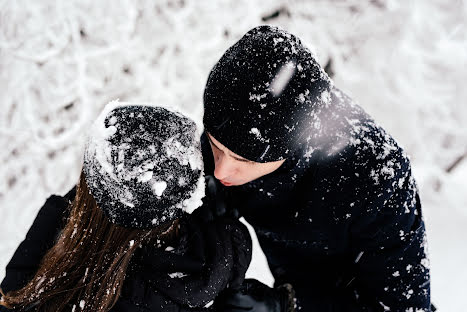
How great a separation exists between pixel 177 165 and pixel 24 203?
2.57 meters

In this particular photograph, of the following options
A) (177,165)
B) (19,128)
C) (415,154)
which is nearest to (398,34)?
(415,154)

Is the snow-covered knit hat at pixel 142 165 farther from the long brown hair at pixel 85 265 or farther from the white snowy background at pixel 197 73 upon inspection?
the white snowy background at pixel 197 73

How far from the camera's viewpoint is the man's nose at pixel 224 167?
1.30 metres

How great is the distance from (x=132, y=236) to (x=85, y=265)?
0.69 feet

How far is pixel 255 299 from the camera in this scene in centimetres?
161

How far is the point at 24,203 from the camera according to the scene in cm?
296

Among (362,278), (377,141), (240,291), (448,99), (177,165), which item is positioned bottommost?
(240,291)

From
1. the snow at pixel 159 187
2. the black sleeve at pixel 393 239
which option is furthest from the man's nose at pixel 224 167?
the black sleeve at pixel 393 239

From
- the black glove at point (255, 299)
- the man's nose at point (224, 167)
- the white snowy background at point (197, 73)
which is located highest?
the white snowy background at point (197, 73)

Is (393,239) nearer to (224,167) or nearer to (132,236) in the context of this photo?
(224,167)

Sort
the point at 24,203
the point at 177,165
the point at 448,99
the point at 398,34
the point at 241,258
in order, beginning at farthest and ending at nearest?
the point at 448,99, the point at 398,34, the point at 24,203, the point at 241,258, the point at 177,165

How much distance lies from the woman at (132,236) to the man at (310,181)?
0.69 feet

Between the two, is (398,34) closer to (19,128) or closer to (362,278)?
(362,278)

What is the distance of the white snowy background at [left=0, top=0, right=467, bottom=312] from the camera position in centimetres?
273
